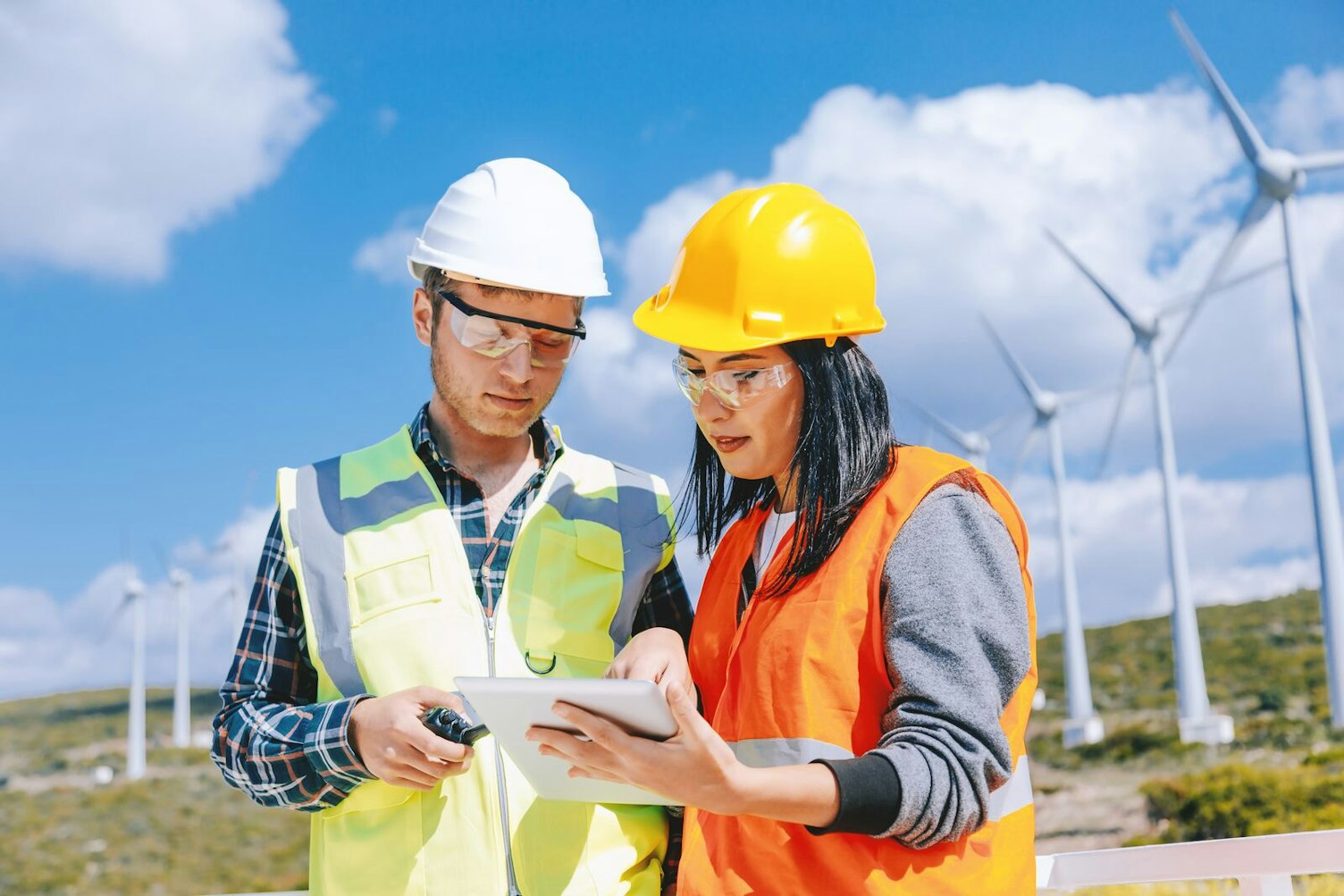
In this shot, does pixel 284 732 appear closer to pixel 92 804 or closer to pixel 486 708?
pixel 486 708

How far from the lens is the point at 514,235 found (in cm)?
396

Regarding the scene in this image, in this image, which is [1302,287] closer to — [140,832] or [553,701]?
[553,701]

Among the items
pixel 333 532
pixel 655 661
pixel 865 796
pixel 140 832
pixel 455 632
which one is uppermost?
pixel 333 532

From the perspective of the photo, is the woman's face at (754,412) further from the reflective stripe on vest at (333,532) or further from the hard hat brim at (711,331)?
the reflective stripe on vest at (333,532)

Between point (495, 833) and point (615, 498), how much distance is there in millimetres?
1107

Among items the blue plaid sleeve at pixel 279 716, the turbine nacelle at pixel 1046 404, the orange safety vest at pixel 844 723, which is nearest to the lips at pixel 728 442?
the orange safety vest at pixel 844 723

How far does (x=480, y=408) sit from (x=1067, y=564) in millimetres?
49780

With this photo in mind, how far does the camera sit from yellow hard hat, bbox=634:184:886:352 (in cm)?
310

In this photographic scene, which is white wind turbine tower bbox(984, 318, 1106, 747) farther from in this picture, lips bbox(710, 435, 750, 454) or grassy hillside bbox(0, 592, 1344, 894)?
lips bbox(710, 435, 750, 454)

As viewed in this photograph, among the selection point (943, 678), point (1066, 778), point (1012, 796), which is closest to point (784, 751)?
point (943, 678)

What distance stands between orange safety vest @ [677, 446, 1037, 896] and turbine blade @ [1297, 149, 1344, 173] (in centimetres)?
3137

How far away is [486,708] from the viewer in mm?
2529

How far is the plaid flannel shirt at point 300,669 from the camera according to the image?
3428mm

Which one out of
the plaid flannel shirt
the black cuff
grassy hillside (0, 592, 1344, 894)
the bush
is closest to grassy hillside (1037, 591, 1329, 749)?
grassy hillside (0, 592, 1344, 894)
